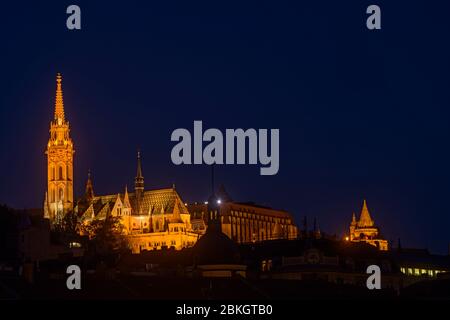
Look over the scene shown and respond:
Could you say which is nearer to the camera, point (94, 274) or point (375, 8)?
point (375, 8)

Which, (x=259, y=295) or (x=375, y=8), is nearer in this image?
(x=375, y=8)

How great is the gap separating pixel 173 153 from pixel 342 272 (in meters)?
61.1

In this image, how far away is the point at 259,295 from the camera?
90438 millimetres

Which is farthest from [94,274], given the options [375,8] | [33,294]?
[375,8]
